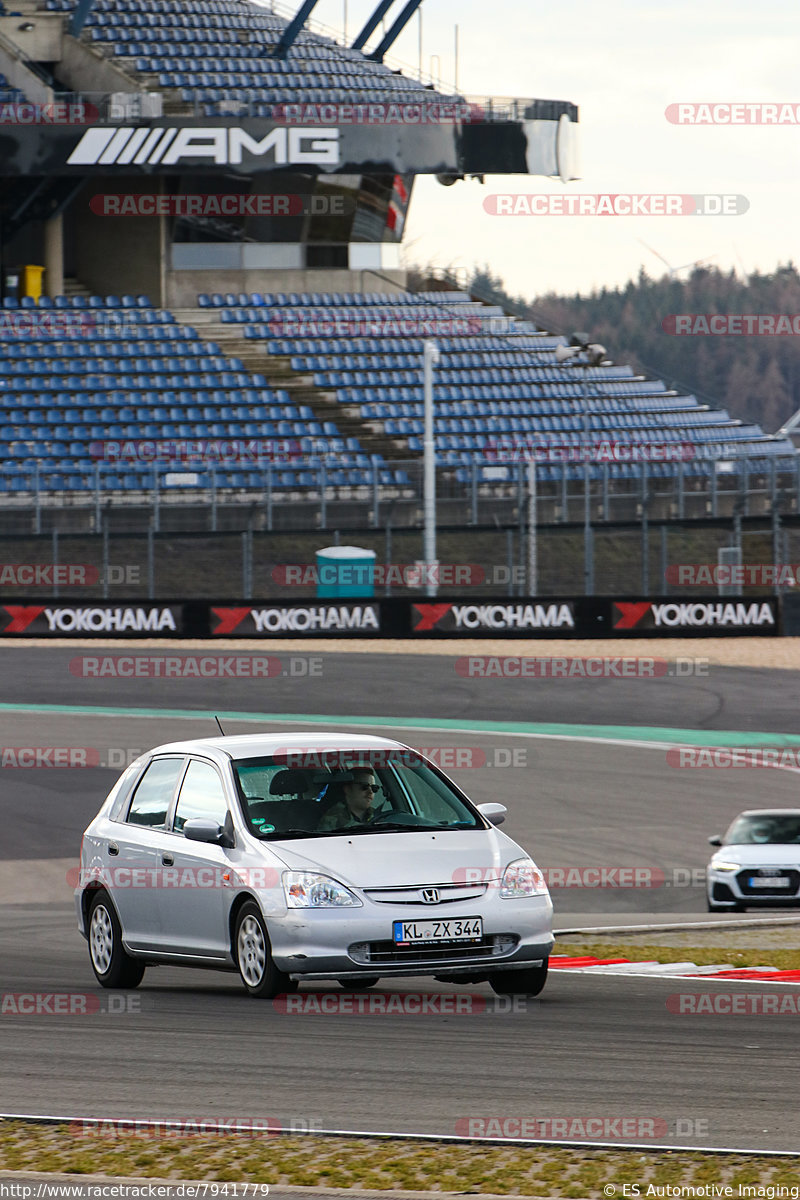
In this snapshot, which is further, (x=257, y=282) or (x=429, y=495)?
(x=257, y=282)

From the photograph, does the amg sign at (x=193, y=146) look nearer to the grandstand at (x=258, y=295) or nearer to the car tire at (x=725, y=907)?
the grandstand at (x=258, y=295)

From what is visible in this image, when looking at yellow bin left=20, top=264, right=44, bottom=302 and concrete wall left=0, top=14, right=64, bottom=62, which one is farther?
concrete wall left=0, top=14, right=64, bottom=62

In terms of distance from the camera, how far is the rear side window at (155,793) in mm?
9445

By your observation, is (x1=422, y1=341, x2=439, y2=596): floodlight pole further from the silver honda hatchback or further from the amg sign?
the silver honda hatchback

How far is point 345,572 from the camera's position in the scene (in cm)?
3262

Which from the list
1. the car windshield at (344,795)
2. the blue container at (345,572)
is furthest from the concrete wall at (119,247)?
the car windshield at (344,795)

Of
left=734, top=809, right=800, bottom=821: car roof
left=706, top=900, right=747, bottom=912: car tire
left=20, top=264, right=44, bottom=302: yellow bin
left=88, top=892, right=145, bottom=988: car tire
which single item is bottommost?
left=706, top=900, right=747, bottom=912: car tire

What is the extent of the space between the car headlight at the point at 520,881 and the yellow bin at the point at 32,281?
125 feet

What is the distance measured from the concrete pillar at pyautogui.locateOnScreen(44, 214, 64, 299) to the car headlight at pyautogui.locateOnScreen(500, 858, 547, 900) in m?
39.2

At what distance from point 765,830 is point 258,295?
3202 cm

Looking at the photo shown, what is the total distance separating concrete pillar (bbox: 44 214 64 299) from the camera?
45.6 metres

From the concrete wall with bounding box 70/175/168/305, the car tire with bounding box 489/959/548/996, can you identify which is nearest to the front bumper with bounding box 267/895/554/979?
the car tire with bounding box 489/959/548/996

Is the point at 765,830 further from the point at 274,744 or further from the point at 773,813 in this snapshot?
the point at 274,744

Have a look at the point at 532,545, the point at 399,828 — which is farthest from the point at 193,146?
the point at 399,828
